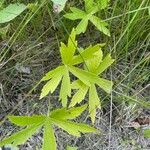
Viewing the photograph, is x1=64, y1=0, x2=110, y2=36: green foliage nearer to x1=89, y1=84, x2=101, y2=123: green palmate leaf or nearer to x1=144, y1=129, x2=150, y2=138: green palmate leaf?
x1=89, y1=84, x2=101, y2=123: green palmate leaf

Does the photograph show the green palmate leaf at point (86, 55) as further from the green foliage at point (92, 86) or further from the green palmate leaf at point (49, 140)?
the green palmate leaf at point (49, 140)

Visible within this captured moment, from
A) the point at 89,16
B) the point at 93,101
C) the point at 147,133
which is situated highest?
the point at 89,16

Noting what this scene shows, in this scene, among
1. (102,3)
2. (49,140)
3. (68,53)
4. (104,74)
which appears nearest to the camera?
(49,140)

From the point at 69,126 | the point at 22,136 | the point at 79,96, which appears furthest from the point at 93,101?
the point at 22,136

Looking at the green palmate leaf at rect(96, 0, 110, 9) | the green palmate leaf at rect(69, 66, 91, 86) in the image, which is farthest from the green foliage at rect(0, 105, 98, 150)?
the green palmate leaf at rect(96, 0, 110, 9)

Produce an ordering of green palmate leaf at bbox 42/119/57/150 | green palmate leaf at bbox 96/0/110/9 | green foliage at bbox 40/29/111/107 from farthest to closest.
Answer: green palmate leaf at bbox 96/0/110/9
green foliage at bbox 40/29/111/107
green palmate leaf at bbox 42/119/57/150

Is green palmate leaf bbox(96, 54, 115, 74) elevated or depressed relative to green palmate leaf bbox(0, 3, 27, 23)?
depressed

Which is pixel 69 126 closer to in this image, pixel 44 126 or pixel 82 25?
pixel 44 126

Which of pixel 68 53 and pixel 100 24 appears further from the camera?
pixel 100 24

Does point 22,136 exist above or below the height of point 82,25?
below
